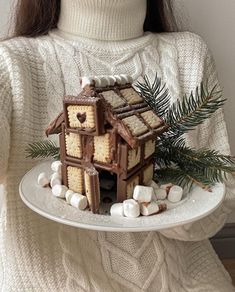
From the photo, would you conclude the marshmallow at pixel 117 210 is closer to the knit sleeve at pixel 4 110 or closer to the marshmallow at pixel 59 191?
the marshmallow at pixel 59 191

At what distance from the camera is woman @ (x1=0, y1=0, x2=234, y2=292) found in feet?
2.64

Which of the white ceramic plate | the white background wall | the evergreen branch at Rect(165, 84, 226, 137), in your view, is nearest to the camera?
the white ceramic plate

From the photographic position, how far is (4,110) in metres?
0.79

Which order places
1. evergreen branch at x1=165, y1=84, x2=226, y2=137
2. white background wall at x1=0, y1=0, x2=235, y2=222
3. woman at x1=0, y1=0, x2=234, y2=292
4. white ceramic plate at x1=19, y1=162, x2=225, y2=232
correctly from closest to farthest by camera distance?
white ceramic plate at x1=19, y1=162, x2=225, y2=232
evergreen branch at x1=165, y1=84, x2=226, y2=137
woman at x1=0, y1=0, x2=234, y2=292
white background wall at x1=0, y1=0, x2=235, y2=222

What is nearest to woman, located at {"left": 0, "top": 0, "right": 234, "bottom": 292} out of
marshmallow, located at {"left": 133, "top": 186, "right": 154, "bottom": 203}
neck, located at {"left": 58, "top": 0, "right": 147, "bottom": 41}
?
neck, located at {"left": 58, "top": 0, "right": 147, "bottom": 41}

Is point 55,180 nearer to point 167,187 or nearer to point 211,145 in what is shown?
point 167,187

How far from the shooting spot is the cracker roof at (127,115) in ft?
1.98

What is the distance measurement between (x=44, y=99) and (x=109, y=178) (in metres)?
0.22

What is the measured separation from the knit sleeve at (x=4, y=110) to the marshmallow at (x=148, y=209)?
26 cm

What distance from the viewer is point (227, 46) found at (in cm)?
114

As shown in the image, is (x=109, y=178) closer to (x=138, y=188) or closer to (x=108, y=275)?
(x=138, y=188)

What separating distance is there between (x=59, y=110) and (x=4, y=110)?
0.09 metres

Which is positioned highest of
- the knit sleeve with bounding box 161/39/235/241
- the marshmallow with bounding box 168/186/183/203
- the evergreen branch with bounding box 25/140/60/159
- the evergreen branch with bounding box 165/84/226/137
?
the evergreen branch with bounding box 165/84/226/137

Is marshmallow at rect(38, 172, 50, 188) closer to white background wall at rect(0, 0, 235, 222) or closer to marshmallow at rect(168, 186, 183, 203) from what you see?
marshmallow at rect(168, 186, 183, 203)
